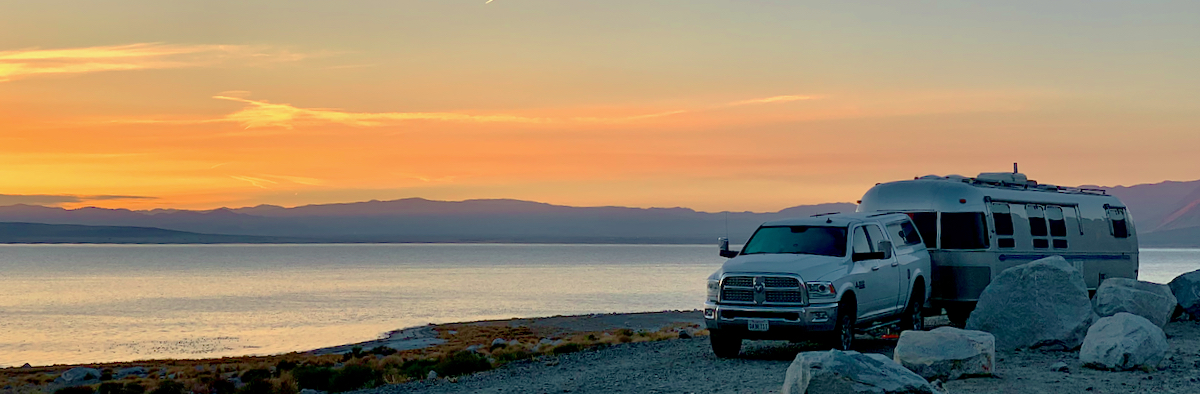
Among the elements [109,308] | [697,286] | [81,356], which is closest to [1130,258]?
[81,356]

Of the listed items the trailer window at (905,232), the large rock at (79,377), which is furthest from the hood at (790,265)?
the large rock at (79,377)

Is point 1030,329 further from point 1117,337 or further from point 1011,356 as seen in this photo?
point 1117,337

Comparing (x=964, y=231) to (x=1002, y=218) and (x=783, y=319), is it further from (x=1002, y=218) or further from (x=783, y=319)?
(x=783, y=319)

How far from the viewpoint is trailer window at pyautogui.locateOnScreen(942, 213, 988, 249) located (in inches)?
801

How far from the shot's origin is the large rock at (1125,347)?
1408 centimetres

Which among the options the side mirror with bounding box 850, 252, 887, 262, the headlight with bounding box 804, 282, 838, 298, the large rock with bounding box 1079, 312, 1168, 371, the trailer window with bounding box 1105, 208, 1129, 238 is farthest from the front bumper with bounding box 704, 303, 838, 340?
the trailer window with bounding box 1105, 208, 1129, 238

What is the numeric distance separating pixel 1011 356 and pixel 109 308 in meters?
88.8

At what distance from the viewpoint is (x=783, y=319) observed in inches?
623

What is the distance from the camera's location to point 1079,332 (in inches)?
658

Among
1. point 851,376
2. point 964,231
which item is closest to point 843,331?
point 964,231

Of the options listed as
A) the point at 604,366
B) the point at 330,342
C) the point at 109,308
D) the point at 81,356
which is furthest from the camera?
the point at 109,308

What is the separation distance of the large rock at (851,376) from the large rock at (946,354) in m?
2.88

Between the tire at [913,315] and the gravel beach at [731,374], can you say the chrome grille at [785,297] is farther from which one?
the tire at [913,315]

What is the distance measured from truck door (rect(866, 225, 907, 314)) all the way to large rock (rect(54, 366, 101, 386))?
26376 millimetres
